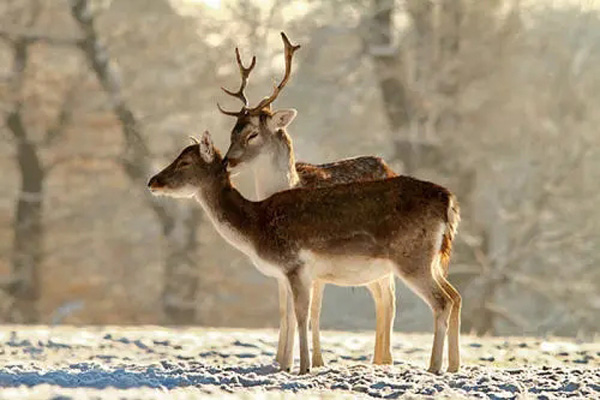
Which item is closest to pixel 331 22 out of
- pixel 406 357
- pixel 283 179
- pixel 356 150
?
pixel 356 150

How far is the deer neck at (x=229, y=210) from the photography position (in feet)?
32.4

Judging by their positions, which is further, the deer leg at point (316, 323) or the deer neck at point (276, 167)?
the deer leg at point (316, 323)

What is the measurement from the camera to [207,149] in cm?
1012

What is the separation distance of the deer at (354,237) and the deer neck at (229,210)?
11 mm

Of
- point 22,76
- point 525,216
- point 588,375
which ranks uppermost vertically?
→ point 22,76

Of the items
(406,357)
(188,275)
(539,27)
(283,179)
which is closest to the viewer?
(283,179)

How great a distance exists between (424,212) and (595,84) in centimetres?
2037

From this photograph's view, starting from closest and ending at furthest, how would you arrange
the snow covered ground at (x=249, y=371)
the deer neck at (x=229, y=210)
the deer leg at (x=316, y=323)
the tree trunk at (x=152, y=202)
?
the snow covered ground at (x=249, y=371)
the deer neck at (x=229, y=210)
the deer leg at (x=316, y=323)
the tree trunk at (x=152, y=202)

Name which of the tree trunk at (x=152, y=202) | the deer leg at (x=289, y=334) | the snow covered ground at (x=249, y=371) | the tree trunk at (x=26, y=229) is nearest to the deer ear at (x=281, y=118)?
the deer leg at (x=289, y=334)

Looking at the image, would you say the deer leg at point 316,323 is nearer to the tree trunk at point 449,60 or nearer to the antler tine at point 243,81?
the antler tine at point 243,81

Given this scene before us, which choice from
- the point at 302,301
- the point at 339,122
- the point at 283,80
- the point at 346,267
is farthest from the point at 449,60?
the point at 302,301

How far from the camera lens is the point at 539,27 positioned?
3012 centimetres

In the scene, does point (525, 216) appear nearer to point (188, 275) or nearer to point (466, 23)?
point (466, 23)

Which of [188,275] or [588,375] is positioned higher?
[188,275]
